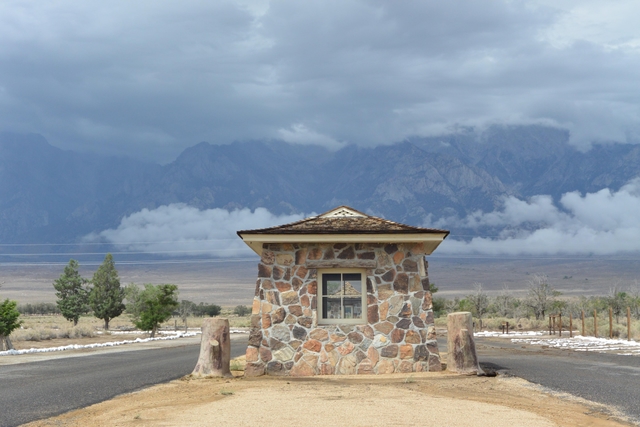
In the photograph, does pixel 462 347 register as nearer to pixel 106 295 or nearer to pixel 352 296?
pixel 352 296

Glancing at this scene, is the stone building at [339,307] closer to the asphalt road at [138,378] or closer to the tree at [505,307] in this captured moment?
the asphalt road at [138,378]

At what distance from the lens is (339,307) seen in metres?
16.6

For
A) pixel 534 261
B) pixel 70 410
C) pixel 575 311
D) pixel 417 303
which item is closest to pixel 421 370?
pixel 417 303

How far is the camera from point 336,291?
16.6 m

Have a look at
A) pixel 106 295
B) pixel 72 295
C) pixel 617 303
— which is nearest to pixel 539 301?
pixel 617 303

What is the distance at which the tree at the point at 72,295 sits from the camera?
64.8m

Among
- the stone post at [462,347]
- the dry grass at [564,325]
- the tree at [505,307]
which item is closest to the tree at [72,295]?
the dry grass at [564,325]

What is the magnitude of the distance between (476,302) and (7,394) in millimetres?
53920

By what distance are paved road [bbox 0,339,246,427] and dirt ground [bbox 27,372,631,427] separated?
2.14 feet

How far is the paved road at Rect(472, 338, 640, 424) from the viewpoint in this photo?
12.7 metres

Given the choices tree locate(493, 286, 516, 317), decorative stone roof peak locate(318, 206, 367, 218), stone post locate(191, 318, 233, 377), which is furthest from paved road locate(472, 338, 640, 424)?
tree locate(493, 286, 516, 317)

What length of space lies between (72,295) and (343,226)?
54.4 metres

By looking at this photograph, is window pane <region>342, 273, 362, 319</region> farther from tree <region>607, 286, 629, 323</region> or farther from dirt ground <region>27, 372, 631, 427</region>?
tree <region>607, 286, 629, 323</region>

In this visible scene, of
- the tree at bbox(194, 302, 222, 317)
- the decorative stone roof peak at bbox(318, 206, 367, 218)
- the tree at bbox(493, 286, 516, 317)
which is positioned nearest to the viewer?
the decorative stone roof peak at bbox(318, 206, 367, 218)
